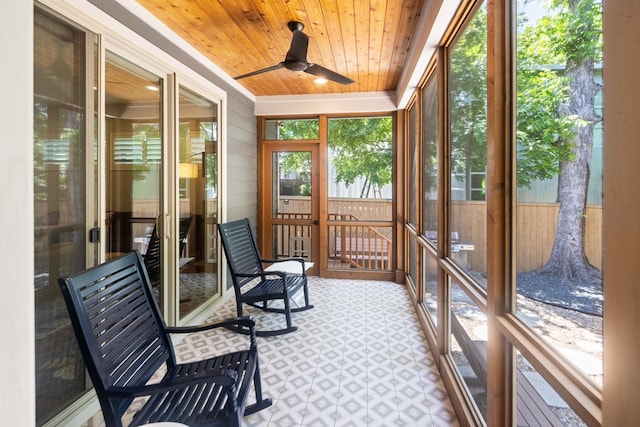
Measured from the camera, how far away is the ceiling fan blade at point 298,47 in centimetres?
254

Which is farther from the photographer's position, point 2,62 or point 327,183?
point 327,183

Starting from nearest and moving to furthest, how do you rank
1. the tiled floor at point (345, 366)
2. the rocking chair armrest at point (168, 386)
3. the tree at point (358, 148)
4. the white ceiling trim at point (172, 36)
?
the rocking chair armrest at point (168, 386)
the tiled floor at point (345, 366)
the white ceiling trim at point (172, 36)
the tree at point (358, 148)

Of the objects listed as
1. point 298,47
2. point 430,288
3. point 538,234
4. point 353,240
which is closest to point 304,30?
point 298,47

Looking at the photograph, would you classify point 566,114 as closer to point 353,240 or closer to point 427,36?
point 427,36

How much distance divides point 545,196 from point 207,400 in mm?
1566

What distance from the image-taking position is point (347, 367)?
7.73ft

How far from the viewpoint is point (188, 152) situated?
10.1 ft

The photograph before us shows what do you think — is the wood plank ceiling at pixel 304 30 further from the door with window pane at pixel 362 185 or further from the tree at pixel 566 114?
the tree at pixel 566 114

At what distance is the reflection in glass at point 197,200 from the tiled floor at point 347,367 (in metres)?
0.42

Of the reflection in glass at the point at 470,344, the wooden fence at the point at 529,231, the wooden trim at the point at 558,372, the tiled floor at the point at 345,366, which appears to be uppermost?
the wooden fence at the point at 529,231

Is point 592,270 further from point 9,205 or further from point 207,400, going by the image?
point 207,400

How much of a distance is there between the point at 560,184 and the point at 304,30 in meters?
2.44

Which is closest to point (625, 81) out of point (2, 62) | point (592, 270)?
point (592, 270)

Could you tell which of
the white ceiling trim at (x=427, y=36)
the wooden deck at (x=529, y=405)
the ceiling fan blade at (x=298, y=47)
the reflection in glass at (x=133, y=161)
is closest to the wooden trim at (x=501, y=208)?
the wooden deck at (x=529, y=405)
